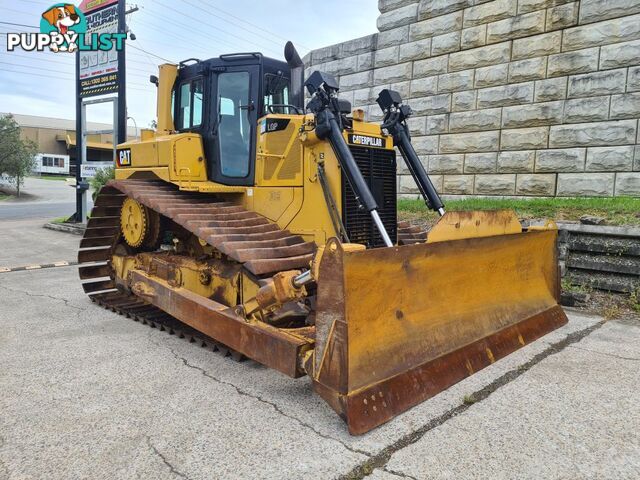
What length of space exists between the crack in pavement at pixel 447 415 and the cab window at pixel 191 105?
3843 mm

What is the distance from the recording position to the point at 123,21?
42.1 ft

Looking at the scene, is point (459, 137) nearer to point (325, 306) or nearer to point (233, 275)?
point (233, 275)

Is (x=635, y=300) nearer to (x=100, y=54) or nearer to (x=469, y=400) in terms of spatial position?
(x=469, y=400)

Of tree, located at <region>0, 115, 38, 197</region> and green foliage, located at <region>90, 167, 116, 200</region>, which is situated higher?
tree, located at <region>0, 115, 38, 197</region>

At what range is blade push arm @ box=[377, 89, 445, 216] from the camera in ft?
16.9

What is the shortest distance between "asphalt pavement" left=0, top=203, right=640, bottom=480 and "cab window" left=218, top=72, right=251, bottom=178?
184 centimetres

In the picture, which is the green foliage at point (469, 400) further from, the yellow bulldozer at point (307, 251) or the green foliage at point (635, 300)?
the green foliage at point (635, 300)

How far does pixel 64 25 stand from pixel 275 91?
1206 centimetres

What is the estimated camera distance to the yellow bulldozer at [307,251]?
3.04 meters

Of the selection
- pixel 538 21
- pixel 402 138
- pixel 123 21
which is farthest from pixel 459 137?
pixel 123 21

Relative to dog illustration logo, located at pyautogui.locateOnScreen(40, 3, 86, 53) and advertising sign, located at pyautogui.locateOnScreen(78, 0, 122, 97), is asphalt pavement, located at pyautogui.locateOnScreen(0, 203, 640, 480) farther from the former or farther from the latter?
dog illustration logo, located at pyautogui.locateOnScreen(40, 3, 86, 53)

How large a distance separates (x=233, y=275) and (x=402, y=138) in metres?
2.27

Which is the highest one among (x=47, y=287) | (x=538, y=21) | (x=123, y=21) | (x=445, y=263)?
(x=123, y=21)

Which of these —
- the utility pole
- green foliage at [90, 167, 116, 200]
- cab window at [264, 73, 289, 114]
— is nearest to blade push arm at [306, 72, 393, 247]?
cab window at [264, 73, 289, 114]
